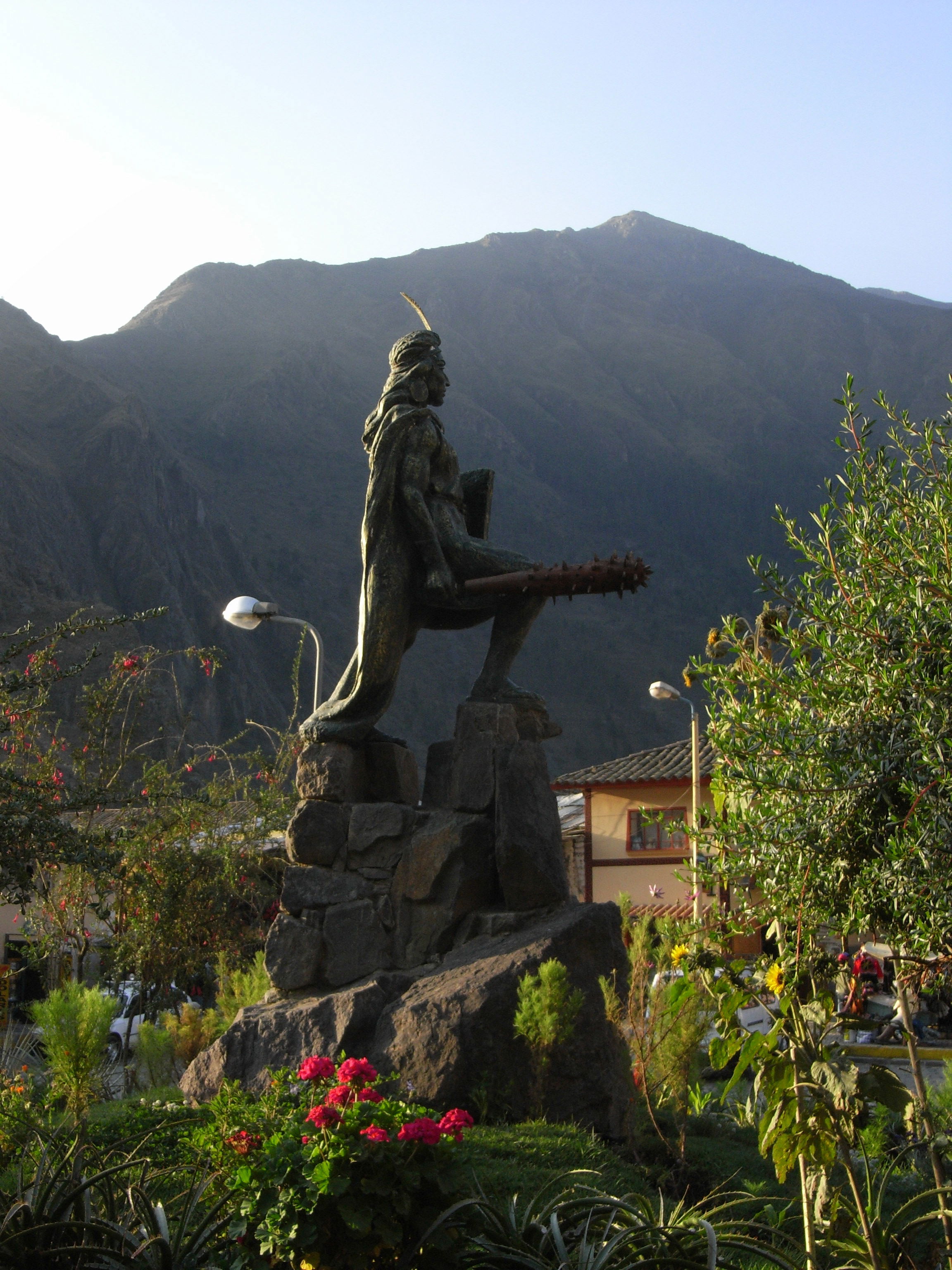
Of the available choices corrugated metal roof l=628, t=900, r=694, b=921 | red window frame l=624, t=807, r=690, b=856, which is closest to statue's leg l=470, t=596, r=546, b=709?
corrugated metal roof l=628, t=900, r=694, b=921

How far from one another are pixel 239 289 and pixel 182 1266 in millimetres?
99037

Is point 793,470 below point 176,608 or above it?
above

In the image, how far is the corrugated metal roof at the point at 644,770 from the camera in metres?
25.9

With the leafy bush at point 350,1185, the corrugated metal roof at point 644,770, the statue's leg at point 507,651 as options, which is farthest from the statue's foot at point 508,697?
the corrugated metal roof at point 644,770

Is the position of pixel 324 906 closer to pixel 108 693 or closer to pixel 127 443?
pixel 108 693

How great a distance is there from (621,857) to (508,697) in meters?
21.4

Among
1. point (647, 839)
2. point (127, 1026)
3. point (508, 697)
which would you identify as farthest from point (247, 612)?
point (647, 839)

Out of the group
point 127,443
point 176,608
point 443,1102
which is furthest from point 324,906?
point 127,443

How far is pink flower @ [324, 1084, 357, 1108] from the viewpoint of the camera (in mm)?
4000

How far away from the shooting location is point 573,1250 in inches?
168

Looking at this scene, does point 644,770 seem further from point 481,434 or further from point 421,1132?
point 481,434

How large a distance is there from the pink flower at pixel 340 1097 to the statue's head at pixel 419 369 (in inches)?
183

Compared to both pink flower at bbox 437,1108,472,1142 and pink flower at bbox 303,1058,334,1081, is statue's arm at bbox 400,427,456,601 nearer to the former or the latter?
pink flower at bbox 303,1058,334,1081

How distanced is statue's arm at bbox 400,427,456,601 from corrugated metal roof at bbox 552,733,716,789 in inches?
705
